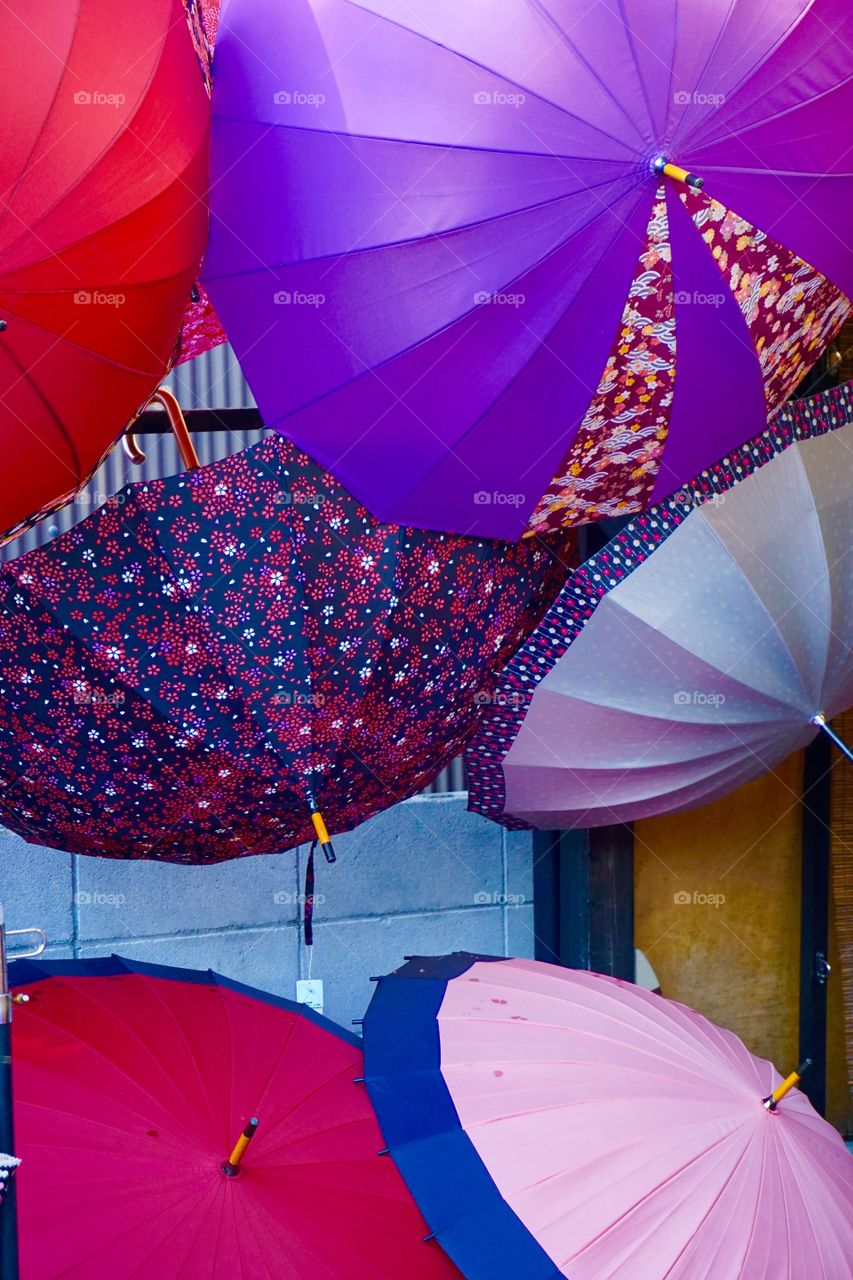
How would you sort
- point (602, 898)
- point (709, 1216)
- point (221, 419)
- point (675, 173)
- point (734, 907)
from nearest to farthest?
point (675, 173)
point (709, 1216)
point (221, 419)
point (602, 898)
point (734, 907)

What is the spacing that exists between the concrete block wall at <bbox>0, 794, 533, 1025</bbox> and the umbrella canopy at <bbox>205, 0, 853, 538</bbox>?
195 centimetres

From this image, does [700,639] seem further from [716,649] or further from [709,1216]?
[709,1216]

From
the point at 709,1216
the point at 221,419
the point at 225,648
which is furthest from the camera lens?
the point at 221,419

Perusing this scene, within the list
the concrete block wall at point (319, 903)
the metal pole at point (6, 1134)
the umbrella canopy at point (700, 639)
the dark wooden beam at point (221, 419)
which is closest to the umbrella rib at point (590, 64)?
the umbrella canopy at point (700, 639)

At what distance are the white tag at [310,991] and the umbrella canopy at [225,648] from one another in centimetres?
153

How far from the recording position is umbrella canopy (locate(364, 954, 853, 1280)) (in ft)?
8.64

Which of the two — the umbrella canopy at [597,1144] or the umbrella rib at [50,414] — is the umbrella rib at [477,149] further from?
the umbrella canopy at [597,1144]

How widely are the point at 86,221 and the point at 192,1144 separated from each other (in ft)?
5.82

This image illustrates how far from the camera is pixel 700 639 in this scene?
3156mm

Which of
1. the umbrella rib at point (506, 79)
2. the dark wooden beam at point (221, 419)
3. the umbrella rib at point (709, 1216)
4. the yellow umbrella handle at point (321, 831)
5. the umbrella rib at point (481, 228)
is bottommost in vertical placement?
the umbrella rib at point (709, 1216)

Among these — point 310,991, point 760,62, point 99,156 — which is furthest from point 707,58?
point 310,991

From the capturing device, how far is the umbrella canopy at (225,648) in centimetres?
274

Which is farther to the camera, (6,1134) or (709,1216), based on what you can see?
(709,1216)

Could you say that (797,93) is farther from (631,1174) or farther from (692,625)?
(631,1174)
